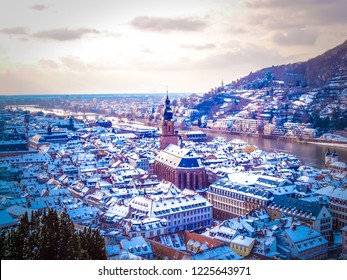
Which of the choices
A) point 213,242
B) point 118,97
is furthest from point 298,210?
point 118,97

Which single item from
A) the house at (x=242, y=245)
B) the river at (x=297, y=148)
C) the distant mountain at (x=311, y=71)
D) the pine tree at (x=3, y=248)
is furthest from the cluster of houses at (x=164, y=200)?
the distant mountain at (x=311, y=71)

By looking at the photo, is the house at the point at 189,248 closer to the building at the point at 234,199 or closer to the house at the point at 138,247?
the house at the point at 138,247

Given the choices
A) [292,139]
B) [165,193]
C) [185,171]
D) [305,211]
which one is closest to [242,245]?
[305,211]

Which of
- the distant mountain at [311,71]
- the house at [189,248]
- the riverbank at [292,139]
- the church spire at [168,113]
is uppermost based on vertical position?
the distant mountain at [311,71]

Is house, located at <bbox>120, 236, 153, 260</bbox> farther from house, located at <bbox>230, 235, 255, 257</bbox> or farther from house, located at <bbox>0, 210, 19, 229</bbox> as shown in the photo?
house, located at <bbox>0, 210, 19, 229</bbox>

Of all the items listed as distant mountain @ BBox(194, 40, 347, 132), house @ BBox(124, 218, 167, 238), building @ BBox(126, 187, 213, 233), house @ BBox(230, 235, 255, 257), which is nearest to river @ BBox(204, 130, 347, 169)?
distant mountain @ BBox(194, 40, 347, 132)
